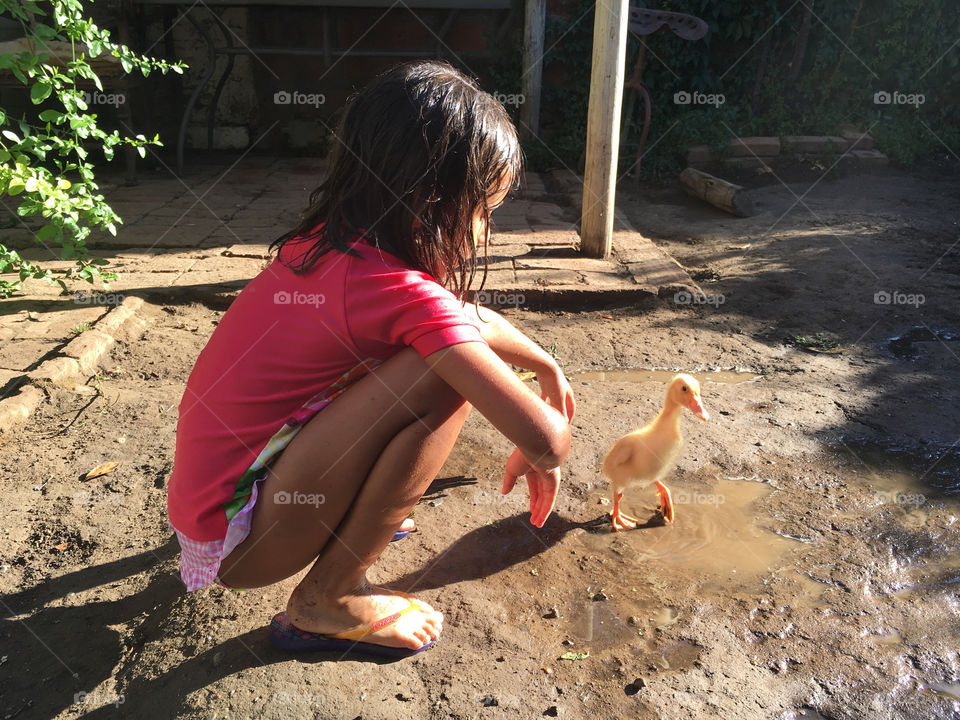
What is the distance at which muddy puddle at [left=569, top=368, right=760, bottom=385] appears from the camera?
369 centimetres

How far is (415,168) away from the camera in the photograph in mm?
1772

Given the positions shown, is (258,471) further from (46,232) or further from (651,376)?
(651,376)

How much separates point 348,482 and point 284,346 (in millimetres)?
334

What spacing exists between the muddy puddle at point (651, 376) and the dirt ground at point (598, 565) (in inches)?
0.8

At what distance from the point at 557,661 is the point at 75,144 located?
2826 millimetres

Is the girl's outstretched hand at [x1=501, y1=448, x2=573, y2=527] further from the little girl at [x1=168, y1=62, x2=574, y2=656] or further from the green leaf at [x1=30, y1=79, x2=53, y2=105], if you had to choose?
the green leaf at [x1=30, y1=79, x2=53, y2=105]

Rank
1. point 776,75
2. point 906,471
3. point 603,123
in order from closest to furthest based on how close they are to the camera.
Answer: point 906,471
point 603,123
point 776,75

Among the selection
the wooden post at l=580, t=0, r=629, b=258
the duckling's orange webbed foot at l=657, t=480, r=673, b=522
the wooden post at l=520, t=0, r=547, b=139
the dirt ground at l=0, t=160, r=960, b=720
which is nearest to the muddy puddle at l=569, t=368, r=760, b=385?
the dirt ground at l=0, t=160, r=960, b=720

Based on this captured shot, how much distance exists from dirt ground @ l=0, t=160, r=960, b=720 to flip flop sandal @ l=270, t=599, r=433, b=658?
0.11 ft

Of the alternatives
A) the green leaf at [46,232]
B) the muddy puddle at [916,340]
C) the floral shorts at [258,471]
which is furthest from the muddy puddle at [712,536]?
the green leaf at [46,232]

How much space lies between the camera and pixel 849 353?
3943 mm

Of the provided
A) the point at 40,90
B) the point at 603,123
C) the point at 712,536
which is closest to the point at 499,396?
the point at 712,536

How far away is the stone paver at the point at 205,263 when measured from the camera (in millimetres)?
3648

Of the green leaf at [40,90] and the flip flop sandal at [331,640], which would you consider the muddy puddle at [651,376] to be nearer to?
the flip flop sandal at [331,640]
